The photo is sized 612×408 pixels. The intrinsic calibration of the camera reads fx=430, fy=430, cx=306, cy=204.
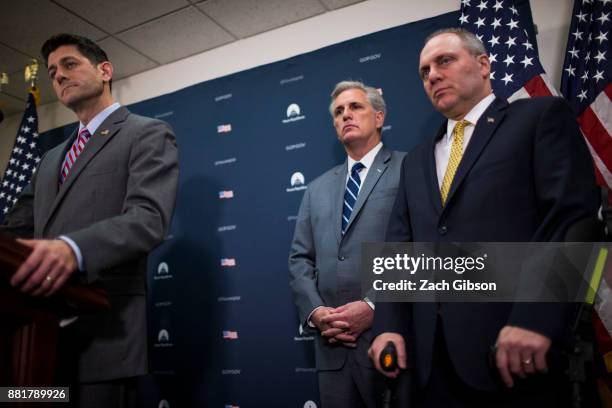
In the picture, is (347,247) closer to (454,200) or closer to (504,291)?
(454,200)

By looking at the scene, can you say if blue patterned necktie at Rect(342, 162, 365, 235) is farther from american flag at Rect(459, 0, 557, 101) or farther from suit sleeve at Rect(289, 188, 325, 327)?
american flag at Rect(459, 0, 557, 101)

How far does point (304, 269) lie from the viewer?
6.91 ft

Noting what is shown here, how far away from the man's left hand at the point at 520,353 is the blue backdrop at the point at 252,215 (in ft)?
5.84

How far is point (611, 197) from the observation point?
2008 millimetres

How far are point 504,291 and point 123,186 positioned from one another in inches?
50.7

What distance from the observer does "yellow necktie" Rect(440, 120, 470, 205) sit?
137 cm

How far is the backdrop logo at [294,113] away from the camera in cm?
305

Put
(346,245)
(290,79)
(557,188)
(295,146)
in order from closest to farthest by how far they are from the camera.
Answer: (557,188) < (346,245) < (295,146) < (290,79)

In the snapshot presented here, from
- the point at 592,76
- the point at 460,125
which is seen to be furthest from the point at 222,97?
the point at 592,76

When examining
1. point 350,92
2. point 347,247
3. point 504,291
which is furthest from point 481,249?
point 350,92

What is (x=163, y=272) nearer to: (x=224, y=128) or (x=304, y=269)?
(x=224, y=128)

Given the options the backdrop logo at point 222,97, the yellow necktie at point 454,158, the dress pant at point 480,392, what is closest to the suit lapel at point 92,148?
the yellow necktie at point 454,158

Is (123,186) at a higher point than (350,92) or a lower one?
lower
